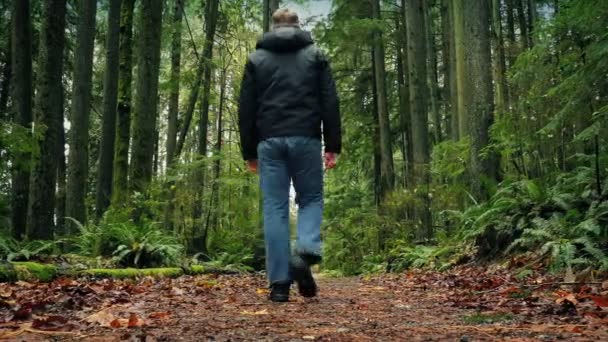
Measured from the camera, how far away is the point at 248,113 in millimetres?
4852

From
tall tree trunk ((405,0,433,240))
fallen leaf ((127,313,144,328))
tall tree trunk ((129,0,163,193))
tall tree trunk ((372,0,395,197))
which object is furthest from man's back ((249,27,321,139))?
tall tree trunk ((372,0,395,197))

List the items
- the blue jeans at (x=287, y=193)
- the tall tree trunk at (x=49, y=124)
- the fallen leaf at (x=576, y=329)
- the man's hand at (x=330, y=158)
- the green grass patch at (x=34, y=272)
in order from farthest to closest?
the tall tree trunk at (x=49, y=124), the green grass patch at (x=34, y=272), the man's hand at (x=330, y=158), the blue jeans at (x=287, y=193), the fallen leaf at (x=576, y=329)

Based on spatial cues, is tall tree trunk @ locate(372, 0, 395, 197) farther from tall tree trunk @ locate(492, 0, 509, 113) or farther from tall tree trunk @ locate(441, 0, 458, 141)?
tall tree trunk @ locate(492, 0, 509, 113)

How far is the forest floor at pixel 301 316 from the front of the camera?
8.43 feet

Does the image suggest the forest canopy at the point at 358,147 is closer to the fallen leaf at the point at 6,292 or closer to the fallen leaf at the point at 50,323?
the fallen leaf at the point at 6,292

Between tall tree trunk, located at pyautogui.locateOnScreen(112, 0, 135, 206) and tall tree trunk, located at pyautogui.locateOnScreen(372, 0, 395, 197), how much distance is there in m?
7.89

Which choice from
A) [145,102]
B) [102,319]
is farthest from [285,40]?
[145,102]

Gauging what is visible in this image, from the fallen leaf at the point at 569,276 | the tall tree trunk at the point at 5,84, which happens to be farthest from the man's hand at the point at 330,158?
the tall tree trunk at the point at 5,84

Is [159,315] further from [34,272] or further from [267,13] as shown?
[267,13]

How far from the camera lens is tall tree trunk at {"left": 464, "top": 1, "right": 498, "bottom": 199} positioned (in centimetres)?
1015

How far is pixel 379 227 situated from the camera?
15.8 metres

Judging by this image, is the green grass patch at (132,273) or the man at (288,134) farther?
the green grass patch at (132,273)

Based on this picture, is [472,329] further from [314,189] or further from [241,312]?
[314,189]

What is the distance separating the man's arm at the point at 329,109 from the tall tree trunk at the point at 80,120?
31.3 ft
